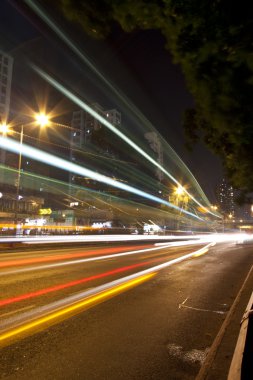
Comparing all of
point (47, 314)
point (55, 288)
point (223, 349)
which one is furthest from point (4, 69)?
point (223, 349)

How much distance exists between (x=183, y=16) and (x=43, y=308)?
20.6 feet

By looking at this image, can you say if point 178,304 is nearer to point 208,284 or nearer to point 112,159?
point 208,284

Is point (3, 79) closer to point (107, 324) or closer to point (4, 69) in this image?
point (4, 69)

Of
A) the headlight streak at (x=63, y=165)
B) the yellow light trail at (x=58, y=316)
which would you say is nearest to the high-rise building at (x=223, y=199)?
the headlight streak at (x=63, y=165)

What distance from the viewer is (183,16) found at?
3424mm

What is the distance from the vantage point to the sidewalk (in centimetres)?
446

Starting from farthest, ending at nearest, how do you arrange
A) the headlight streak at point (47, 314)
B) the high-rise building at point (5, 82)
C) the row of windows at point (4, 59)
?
1. the row of windows at point (4, 59)
2. the high-rise building at point (5, 82)
3. the headlight streak at point (47, 314)

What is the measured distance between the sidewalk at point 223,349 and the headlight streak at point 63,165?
73.4 ft

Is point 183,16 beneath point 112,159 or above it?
beneath

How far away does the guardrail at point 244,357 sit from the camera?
13.0ft

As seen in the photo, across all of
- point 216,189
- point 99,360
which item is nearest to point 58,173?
point 216,189

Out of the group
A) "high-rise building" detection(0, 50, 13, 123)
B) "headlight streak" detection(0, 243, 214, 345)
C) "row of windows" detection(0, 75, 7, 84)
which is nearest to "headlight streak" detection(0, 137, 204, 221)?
"high-rise building" detection(0, 50, 13, 123)

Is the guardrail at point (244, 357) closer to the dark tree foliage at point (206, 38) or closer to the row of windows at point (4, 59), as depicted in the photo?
the dark tree foliage at point (206, 38)

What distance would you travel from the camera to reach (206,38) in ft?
11.5
